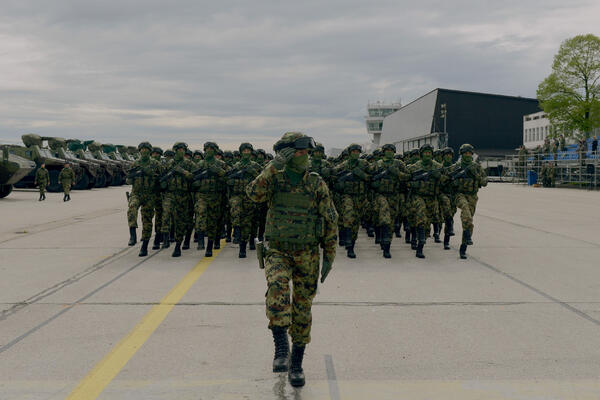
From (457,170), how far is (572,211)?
10273mm

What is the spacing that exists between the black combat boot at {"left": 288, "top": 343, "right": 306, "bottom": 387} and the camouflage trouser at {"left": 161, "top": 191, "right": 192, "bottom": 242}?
554 centimetres

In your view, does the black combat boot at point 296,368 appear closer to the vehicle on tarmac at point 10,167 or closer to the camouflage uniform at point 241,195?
the camouflage uniform at point 241,195

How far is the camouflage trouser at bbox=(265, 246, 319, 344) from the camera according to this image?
3.79 metres

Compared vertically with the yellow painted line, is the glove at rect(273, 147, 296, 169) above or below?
above

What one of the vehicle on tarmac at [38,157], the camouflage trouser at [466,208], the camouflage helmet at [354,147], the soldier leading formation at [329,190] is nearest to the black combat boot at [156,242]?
the soldier leading formation at [329,190]

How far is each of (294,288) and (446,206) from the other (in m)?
6.86

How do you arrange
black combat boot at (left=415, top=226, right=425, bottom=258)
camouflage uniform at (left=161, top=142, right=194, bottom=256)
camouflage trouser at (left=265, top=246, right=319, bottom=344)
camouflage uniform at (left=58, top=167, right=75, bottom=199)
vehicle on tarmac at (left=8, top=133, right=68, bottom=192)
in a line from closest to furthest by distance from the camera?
camouflage trouser at (left=265, top=246, right=319, bottom=344) < black combat boot at (left=415, top=226, right=425, bottom=258) < camouflage uniform at (left=161, top=142, right=194, bottom=256) < camouflage uniform at (left=58, top=167, right=75, bottom=199) < vehicle on tarmac at (left=8, top=133, right=68, bottom=192)

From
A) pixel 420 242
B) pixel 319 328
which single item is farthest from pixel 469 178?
pixel 319 328

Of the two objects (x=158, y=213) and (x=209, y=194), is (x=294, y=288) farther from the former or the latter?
(x=158, y=213)

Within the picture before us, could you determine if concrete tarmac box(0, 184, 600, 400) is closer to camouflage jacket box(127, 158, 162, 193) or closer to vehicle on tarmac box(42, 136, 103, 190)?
camouflage jacket box(127, 158, 162, 193)

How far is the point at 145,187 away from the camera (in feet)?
30.9

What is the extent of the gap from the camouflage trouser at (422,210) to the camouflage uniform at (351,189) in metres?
0.89

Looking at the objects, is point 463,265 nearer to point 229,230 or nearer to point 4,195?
point 229,230

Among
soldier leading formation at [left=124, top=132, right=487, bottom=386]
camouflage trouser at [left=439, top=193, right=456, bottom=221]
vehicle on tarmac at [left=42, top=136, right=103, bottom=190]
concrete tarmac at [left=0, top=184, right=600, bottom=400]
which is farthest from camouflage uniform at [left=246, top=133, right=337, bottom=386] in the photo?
vehicle on tarmac at [left=42, top=136, right=103, bottom=190]
